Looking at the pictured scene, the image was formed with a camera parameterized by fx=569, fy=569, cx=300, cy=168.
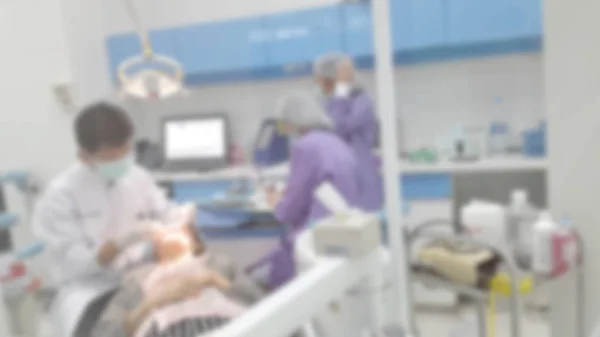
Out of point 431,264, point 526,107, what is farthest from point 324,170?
point 526,107

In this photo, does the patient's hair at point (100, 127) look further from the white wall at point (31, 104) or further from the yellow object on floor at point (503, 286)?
the white wall at point (31, 104)

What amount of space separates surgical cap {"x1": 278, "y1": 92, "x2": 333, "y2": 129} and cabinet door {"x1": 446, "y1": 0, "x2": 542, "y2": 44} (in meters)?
1.54

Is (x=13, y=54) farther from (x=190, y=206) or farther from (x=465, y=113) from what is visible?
(x=465, y=113)

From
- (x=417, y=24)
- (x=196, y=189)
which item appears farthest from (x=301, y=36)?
(x=196, y=189)

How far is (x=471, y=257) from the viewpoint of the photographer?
1855mm

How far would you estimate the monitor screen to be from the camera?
465 centimetres

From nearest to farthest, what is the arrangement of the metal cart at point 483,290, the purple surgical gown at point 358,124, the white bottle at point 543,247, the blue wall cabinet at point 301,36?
the metal cart at point 483,290
the white bottle at point 543,247
the purple surgical gown at point 358,124
the blue wall cabinet at point 301,36

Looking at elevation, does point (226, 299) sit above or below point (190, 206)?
below

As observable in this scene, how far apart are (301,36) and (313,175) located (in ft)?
7.13

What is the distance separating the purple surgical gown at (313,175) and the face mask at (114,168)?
0.62 m

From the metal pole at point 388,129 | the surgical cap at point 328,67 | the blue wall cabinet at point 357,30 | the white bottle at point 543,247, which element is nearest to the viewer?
the metal pole at point 388,129

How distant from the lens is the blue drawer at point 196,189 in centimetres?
430

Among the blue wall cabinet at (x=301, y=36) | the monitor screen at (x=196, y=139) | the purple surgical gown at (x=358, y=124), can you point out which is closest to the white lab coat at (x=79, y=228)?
the purple surgical gown at (x=358, y=124)

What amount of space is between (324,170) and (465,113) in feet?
7.42
